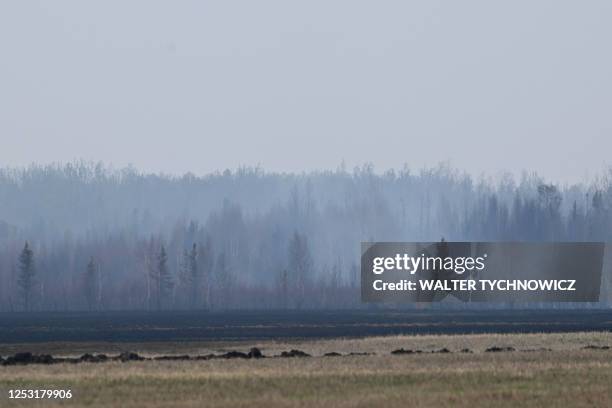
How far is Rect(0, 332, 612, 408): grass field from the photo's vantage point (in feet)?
138

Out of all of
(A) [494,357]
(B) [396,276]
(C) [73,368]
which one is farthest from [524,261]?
(C) [73,368]

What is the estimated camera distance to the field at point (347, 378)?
42.2 meters

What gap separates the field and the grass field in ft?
0.11

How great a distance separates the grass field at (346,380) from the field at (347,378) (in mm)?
33

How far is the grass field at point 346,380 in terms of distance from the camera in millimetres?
42031

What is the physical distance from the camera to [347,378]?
48.5 metres

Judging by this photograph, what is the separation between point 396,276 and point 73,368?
3421 inches

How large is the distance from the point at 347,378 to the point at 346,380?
0.60m

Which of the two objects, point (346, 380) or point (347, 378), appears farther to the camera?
point (347, 378)

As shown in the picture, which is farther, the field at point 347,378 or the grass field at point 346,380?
the field at point 347,378

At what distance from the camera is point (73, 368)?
175 ft

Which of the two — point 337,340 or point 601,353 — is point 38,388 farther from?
point 337,340

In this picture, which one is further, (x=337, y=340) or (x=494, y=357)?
(x=337, y=340)

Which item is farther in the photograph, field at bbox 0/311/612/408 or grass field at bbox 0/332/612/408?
field at bbox 0/311/612/408
